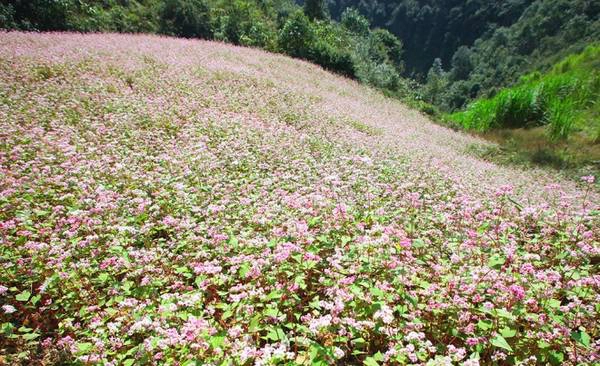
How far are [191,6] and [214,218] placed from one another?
29.2 m

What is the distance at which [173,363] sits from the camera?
2.63 metres

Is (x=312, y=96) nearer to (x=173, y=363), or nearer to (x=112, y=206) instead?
(x=112, y=206)

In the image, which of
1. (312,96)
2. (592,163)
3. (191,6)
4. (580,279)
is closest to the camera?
(580,279)

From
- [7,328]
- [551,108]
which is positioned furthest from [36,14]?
[551,108]

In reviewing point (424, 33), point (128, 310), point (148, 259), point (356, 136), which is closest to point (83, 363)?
point (128, 310)

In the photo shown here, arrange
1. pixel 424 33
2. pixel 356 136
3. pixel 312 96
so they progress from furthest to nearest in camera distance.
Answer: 1. pixel 424 33
2. pixel 312 96
3. pixel 356 136

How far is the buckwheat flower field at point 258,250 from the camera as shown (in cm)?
287

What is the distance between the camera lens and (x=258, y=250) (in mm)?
3850

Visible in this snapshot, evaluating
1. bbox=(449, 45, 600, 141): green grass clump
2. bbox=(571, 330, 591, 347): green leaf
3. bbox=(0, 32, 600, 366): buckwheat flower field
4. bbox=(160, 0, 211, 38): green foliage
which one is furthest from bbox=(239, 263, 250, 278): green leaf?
bbox=(160, 0, 211, 38): green foliage

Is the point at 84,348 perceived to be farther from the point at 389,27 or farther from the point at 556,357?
the point at 389,27

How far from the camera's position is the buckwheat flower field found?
9.41 ft

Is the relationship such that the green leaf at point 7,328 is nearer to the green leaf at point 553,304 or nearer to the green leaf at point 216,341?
the green leaf at point 216,341

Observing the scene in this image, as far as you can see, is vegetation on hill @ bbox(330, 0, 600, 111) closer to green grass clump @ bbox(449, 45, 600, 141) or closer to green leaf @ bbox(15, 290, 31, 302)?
green grass clump @ bbox(449, 45, 600, 141)

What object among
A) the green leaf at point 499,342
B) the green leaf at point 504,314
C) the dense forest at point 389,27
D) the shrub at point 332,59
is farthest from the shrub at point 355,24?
the green leaf at point 499,342
